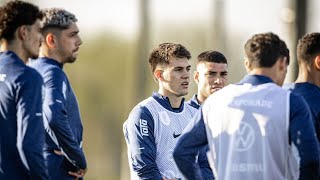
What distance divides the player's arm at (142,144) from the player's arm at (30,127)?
8.16ft

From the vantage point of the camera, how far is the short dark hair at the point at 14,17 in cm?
1101

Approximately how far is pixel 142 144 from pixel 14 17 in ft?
8.52

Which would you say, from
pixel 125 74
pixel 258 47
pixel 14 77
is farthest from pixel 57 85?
pixel 125 74

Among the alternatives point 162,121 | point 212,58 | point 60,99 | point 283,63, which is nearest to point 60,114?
point 60,99

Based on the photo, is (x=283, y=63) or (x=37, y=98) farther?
(x=283, y=63)

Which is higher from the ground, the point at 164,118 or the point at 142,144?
the point at 164,118

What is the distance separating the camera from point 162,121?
1338cm

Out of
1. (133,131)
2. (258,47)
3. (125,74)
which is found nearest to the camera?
(258,47)

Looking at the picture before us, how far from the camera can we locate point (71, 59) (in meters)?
12.2

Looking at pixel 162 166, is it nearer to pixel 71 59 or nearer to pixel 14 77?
pixel 71 59

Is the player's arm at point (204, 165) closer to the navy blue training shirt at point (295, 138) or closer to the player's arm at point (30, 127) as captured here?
the navy blue training shirt at point (295, 138)

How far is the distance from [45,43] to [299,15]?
10.00 metres

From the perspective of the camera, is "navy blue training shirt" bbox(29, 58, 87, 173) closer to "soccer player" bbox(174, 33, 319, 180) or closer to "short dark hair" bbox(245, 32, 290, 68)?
"soccer player" bbox(174, 33, 319, 180)

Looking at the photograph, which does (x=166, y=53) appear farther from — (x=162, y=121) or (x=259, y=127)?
(x=259, y=127)
